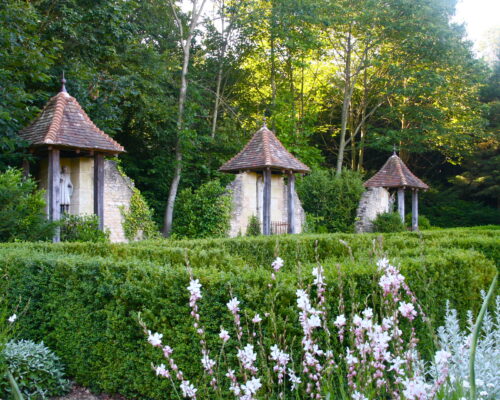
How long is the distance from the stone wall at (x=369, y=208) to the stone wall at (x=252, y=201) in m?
2.96

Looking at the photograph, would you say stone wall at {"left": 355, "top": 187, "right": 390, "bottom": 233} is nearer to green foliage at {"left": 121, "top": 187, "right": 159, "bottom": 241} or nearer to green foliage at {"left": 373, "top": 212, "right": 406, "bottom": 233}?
green foliage at {"left": 373, "top": 212, "right": 406, "bottom": 233}

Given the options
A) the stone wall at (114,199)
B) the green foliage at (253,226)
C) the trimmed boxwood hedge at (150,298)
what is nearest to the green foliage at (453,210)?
the green foliage at (253,226)

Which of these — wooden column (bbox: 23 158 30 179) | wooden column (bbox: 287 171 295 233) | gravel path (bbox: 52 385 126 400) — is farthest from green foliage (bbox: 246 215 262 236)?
gravel path (bbox: 52 385 126 400)

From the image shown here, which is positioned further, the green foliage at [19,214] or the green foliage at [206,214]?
the green foliage at [206,214]

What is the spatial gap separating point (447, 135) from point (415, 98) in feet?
9.13

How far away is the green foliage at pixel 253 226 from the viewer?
1541 cm

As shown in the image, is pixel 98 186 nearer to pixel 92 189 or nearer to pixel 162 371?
pixel 92 189

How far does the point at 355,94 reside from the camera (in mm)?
28109

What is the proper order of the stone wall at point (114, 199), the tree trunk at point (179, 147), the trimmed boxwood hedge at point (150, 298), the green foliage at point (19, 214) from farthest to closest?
the tree trunk at point (179, 147) < the stone wall at point (114, 199) < the green foliage at point (19, 214) < the trimmed boxwood hedge at point (150, 298)

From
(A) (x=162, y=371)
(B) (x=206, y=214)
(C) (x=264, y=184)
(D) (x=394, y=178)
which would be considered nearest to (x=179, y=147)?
(B) (x=206, y=214)

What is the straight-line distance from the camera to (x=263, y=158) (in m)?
15.0

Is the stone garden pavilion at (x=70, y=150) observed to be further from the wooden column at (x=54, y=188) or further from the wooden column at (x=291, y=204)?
the wooden column at (x=291, y=204)

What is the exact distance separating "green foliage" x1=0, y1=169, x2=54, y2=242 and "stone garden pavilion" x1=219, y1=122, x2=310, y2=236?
631 cm

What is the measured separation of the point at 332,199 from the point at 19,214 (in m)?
12.5
